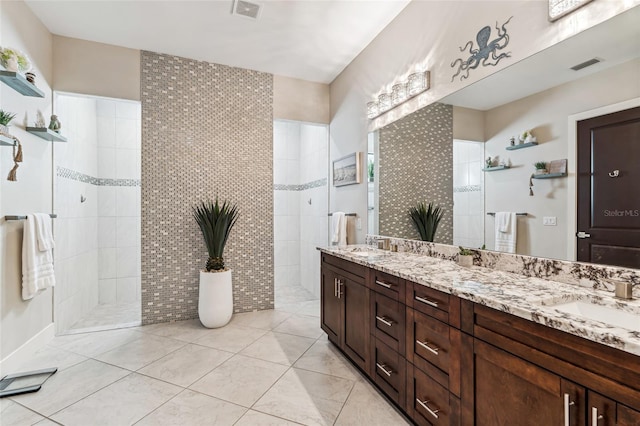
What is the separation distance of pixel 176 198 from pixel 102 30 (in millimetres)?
1694

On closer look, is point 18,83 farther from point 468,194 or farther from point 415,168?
Answer: point 468,194

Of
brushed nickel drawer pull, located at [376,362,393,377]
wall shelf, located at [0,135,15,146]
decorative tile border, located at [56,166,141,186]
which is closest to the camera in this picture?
brushed nickel drawer pull, located at [376,362,393,377]

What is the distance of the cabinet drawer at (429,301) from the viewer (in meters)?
1.37

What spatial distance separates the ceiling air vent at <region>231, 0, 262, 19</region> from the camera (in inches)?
95.7

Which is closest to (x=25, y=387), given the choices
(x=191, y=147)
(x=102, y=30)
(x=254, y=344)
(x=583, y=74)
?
(x=254, y=344)

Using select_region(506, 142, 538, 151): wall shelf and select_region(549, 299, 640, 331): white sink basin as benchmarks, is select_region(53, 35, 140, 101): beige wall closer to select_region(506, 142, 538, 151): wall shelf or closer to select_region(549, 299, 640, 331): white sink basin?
select_region(506, 142, 538, 151): wall shelf

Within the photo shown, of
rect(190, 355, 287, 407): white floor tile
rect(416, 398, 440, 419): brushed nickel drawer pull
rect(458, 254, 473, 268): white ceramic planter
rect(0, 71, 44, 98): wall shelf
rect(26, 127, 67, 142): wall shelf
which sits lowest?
rect(190, 355, 287, 407): white floor tile

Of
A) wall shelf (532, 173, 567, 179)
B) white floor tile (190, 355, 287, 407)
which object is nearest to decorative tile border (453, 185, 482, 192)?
wall shelf (532, 173, 567, 179)

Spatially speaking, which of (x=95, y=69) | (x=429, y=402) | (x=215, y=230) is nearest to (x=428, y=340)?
(x=429, y=402)

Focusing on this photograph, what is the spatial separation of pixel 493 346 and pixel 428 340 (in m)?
0.38

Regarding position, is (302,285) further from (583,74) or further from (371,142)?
(583,74)

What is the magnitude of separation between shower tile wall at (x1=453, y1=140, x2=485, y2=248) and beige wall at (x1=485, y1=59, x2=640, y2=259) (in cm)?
8

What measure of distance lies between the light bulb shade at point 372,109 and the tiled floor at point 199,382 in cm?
219

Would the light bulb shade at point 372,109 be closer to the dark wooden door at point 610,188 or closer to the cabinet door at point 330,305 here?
the cabinet door at point 330,305
